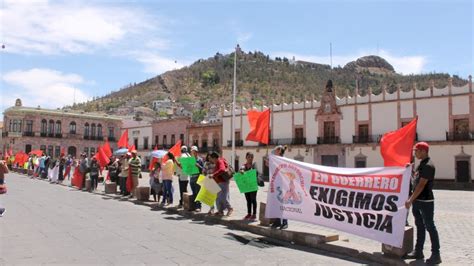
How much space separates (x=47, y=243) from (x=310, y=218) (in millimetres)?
4410

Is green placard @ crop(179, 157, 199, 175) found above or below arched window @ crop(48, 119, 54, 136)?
below

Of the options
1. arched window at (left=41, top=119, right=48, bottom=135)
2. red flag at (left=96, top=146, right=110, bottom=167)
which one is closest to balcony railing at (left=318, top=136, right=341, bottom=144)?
red flag at (left=96, top=146, right=110, bottom=167)

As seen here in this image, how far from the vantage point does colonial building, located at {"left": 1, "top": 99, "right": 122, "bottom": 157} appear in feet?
201

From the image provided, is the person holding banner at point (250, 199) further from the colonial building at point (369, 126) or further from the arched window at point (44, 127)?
the arched window at point (44, 127)

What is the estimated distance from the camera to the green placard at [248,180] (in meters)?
9.60

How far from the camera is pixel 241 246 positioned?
24.2ft

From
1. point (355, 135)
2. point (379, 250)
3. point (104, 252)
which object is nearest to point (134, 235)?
point (104, 252)

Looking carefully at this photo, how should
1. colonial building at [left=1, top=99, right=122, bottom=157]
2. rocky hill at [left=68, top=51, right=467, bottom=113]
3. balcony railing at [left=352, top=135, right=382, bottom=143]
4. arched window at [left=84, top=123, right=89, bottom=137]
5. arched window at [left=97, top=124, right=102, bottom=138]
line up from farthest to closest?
rocky hill at [left=68, top=51, right=467, bottom=113], arched window at [left=97, top=124, right=102, bottom=138], arched window at [left=84, top=123, right=89, bottom=137], colonial building at [left=1, top=99, right=122, bottom=157], balcony railing at [left=352, top=135, right=382, bottom=143]

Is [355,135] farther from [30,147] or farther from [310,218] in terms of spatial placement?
[30,147]

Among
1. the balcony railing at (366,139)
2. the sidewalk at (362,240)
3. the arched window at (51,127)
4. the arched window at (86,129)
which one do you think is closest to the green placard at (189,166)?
the sidewalk at (362,240)

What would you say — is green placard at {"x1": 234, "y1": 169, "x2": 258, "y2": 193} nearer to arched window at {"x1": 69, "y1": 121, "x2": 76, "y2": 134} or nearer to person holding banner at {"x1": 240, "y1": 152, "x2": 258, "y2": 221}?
person holding banner at {"x1": 240, "y1": 152, "x2": 258, "y2": 221}

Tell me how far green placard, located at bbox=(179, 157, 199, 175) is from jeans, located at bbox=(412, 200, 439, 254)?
660cm

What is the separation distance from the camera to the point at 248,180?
966cm

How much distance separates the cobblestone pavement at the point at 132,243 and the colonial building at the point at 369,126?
2276 centimetres
